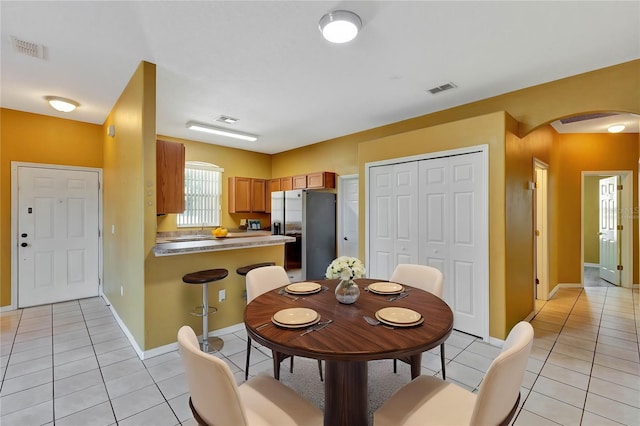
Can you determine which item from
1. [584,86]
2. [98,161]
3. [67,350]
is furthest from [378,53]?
[98,161]

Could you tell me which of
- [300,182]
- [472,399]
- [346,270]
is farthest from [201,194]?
[472,399]

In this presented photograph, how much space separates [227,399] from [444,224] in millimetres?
3033

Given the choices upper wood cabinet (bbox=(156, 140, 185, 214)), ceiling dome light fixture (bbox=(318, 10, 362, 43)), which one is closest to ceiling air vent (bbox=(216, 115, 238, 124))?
upper wood cabinet (bbox=(156, 140, 185, 214))

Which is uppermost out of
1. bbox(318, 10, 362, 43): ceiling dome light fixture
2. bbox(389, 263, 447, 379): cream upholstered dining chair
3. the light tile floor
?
bbox(318, 10, 362, 43): ceiling dome light fixture

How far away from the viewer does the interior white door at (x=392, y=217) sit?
3691 mm

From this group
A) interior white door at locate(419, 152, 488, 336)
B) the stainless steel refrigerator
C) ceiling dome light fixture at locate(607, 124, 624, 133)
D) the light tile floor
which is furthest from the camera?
the stainless steel refrigerator

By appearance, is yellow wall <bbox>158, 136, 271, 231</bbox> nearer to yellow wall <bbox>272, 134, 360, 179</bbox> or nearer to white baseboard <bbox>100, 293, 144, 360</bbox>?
yellow wall <bbox>272, 134, 360, 179</bbox>

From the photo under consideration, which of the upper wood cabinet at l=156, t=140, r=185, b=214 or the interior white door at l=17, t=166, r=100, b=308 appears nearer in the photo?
the upper wood cabinet at l=156, t=140, r=185, b=214

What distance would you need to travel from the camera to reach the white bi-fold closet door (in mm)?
3145

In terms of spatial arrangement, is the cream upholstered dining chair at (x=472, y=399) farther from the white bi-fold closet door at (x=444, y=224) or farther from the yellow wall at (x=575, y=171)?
the yellow wall at (x=575, y=171)

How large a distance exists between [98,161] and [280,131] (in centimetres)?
301

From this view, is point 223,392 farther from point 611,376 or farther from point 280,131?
point 280,131

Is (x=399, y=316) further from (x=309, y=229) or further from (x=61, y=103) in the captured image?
(x=61, y=103)

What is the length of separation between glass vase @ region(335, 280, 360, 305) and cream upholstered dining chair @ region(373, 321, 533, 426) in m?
0.55
